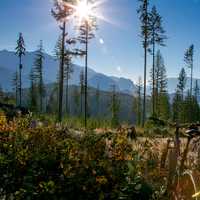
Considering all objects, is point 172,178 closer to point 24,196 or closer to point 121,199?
point 121,199

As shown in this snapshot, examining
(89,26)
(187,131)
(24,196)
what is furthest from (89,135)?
(89,26)

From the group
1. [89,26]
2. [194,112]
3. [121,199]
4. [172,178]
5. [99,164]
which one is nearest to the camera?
[172,178]

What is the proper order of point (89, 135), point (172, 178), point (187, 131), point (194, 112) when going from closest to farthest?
point (187, 131)
point (172, 178)
point (89, 135)
point (194, 112)

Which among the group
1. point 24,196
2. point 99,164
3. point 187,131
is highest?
point 187,131

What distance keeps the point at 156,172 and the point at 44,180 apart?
66.6 inches

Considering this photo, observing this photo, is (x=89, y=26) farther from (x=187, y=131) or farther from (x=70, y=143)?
(x=187, y=131)

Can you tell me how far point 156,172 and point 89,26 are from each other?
1867 inches

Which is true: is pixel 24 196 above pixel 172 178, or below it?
below

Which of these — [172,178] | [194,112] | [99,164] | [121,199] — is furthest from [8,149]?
[194,112]

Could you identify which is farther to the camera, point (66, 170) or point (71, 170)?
point (71, 170)

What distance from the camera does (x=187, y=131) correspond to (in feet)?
9.86

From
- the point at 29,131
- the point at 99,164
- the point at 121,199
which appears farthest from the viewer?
the point at 29,131

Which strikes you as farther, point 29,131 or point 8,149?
point 29,131

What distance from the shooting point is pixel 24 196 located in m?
5.75
